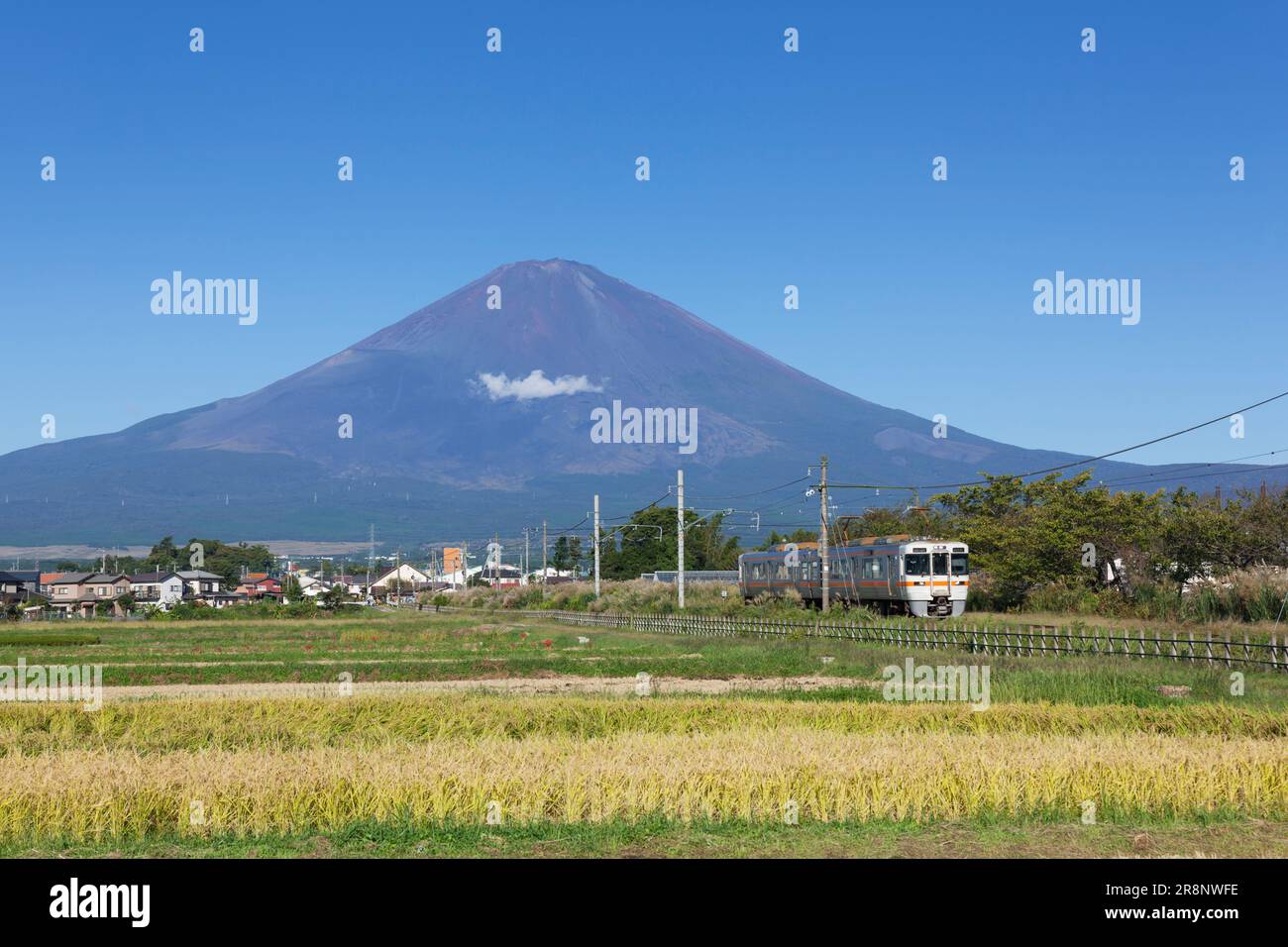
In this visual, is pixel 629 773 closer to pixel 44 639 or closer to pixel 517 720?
pixel 517 720

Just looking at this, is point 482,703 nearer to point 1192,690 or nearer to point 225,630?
point 1192,690

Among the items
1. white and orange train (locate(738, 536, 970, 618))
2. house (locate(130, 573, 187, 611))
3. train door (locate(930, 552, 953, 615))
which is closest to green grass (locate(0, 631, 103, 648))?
white and orange train (locate(738, 536, 970, 618))

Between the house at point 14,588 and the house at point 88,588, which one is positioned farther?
the house at point 88,588

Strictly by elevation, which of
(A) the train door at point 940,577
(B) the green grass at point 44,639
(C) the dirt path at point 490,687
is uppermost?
(A) the train door at point 940,577

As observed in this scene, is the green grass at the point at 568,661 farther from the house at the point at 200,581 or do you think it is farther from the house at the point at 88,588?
the house at the point at 200,581

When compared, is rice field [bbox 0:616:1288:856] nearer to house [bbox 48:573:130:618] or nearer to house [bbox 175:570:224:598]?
house [bbox 48:573:130:618]

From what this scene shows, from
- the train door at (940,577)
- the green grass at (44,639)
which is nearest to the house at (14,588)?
the green grass at (44,639)
